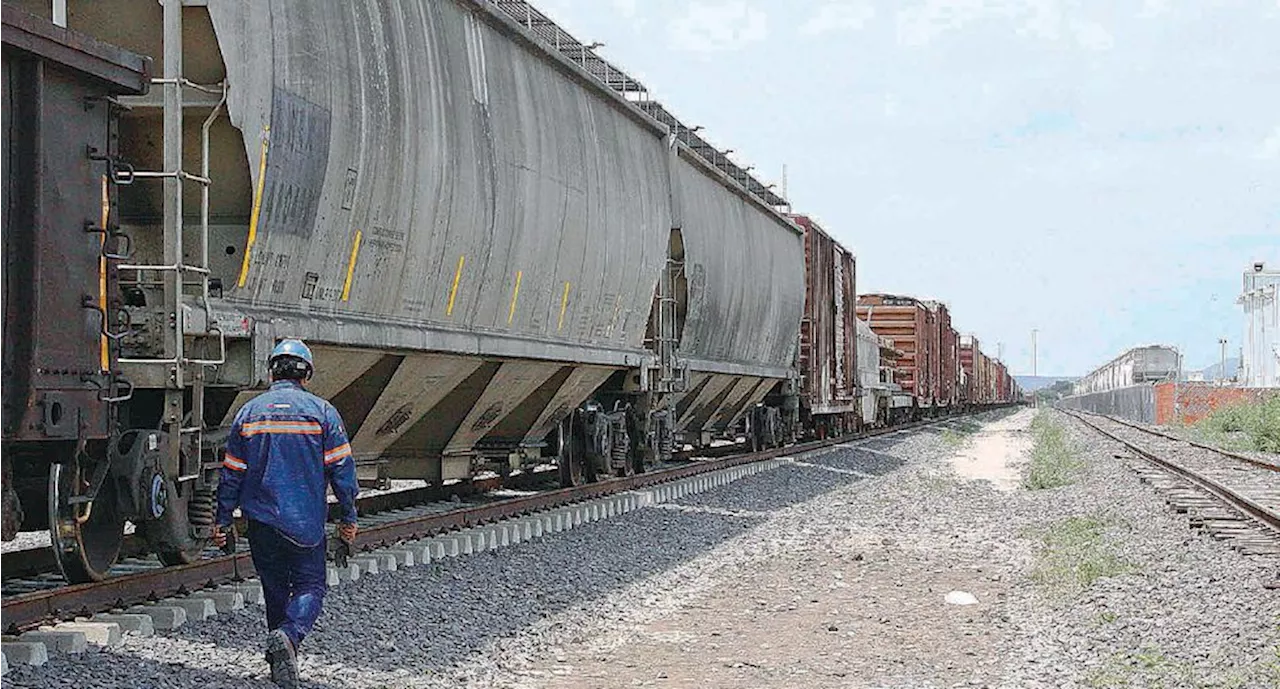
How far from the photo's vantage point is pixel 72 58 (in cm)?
618

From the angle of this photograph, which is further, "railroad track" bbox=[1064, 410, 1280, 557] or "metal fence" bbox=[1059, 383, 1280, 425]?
"metal fence" bbox=[1059, 383, 1280, 425]

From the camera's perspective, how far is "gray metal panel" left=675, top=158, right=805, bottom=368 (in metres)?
18.6

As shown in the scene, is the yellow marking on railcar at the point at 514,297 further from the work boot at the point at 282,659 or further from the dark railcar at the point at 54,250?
the work boot at the point at 282,659

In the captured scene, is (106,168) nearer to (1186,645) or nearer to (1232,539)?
(1186,645)

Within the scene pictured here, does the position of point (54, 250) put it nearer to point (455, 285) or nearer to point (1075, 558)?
point (455, 285)

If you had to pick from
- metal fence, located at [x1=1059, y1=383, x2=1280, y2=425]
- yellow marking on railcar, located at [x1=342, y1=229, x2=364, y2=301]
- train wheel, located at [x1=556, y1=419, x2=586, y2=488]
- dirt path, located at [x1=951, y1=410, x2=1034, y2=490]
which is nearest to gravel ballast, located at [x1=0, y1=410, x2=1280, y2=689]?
train wheel, located at [x1=556, y1=419, x2=586, y2=488]

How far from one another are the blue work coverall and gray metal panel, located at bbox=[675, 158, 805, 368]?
11.8m

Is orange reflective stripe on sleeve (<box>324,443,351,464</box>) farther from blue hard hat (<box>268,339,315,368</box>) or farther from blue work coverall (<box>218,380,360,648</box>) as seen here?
blue hard hat (<box>268,339,315,368</box>)

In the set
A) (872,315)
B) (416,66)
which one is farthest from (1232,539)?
(872,315)

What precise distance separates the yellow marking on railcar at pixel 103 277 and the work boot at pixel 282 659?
1.52m

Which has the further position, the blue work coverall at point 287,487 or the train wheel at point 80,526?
the train wheel at point 80,526

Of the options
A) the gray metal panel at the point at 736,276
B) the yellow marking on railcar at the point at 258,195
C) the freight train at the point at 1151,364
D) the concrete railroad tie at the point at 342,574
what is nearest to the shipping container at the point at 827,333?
the gray metal panel at the point at 736,276

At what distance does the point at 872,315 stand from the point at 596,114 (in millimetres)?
32630

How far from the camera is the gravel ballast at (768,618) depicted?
688 cm
